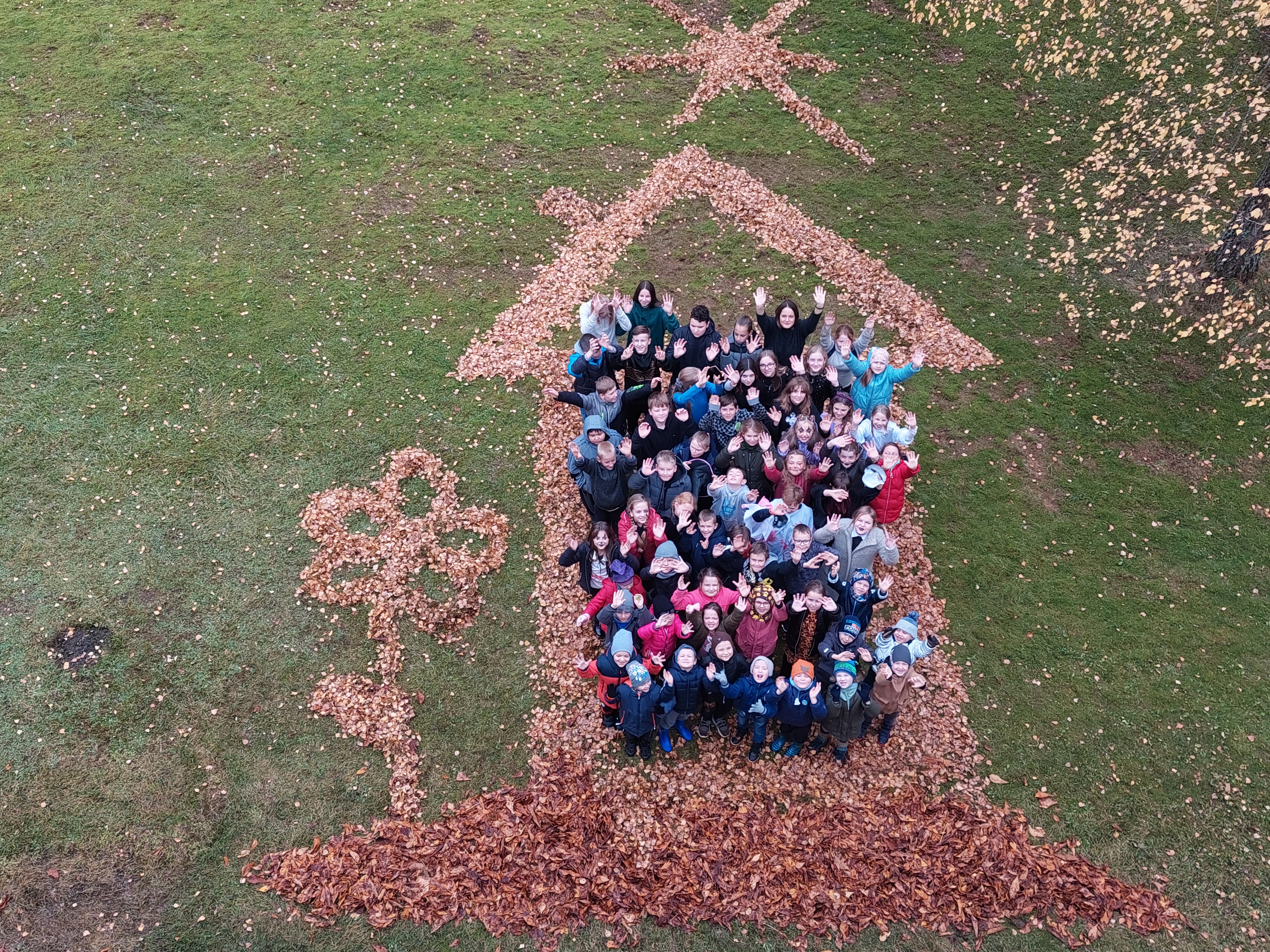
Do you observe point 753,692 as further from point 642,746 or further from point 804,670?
point 642,746

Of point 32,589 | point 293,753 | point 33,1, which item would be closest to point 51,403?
point 32,589

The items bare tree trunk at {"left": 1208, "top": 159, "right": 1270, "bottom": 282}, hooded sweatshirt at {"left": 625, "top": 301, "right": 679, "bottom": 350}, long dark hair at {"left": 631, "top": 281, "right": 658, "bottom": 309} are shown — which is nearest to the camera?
long dark hair at {"left": 631, "top": 281, "right": 658, "bottom": 309}

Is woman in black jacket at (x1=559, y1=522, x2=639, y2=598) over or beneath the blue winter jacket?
over

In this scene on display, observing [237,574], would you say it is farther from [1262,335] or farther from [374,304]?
[1262,335]

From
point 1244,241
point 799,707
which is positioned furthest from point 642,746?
point 1244,241

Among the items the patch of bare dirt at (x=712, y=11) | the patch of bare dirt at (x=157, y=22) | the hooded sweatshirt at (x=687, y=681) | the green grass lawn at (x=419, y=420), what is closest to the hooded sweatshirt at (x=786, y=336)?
the green grass lawn at (x=419, y=420)

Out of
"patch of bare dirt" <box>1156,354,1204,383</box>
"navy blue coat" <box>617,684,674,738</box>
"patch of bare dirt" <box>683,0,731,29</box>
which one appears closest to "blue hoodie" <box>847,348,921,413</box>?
"navy blue coat" <box>617,684,674,738</box>

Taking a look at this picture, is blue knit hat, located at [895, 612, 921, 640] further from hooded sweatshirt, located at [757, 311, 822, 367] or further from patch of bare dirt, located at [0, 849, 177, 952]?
patch of bare dirt, located at [0, 849, 177, 952]

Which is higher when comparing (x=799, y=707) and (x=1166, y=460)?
(x=1166, y=460)
